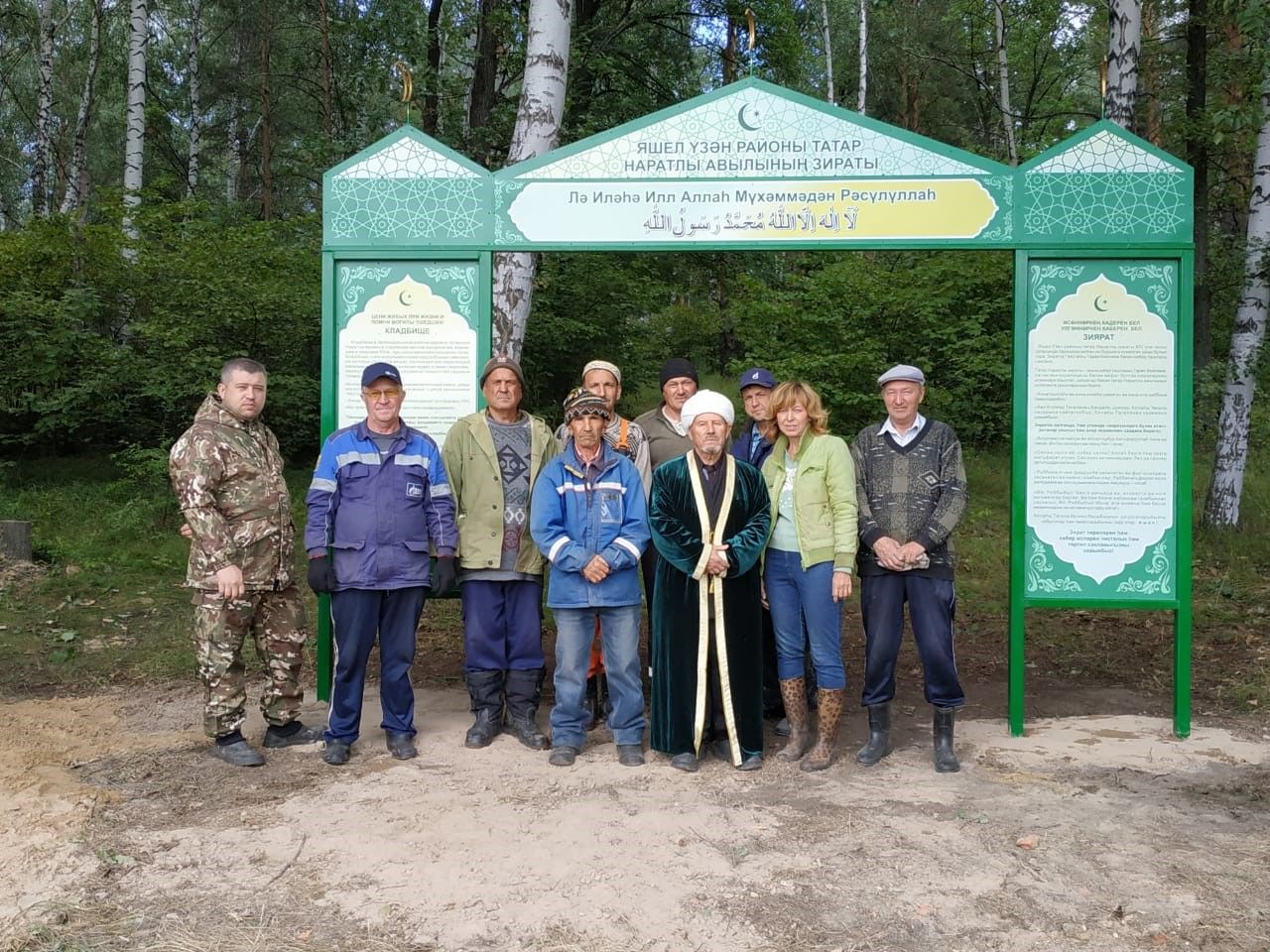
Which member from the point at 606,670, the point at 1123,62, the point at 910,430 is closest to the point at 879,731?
the point at 606,670

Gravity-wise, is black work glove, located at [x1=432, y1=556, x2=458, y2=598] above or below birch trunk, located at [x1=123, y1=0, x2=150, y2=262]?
below

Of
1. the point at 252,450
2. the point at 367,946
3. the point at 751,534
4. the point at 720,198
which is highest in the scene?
the point at 720,198

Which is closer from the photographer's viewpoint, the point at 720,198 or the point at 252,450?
the point at 252,450

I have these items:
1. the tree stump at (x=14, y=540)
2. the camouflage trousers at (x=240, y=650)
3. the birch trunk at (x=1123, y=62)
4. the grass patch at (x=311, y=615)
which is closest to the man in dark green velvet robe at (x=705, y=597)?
the camouflage trousers at (x=240, y=650)

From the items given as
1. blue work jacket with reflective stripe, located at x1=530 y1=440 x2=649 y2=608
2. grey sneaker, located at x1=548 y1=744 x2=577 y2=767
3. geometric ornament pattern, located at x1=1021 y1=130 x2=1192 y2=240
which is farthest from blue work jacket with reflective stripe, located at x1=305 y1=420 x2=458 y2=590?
geometric ornament pattern, located at x1=1021 y1=130 x2=1192 y2=240

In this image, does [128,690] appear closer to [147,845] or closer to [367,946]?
[147,845]

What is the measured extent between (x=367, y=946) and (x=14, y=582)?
692 cm

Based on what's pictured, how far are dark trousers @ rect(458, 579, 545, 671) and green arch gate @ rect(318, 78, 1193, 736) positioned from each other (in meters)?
1.79

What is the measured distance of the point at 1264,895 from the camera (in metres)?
3.40

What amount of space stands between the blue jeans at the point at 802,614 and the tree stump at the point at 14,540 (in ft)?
23.2

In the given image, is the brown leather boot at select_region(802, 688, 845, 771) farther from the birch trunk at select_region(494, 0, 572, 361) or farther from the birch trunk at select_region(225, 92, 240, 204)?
the birch trunk at select_region(225, 92, 240, 204)

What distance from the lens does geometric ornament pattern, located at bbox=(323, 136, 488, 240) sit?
18.2 ft

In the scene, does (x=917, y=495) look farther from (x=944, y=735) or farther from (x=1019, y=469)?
(x=944, y=735)

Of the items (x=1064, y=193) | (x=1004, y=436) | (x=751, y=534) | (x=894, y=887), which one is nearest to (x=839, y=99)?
(x=1004, y=436)
